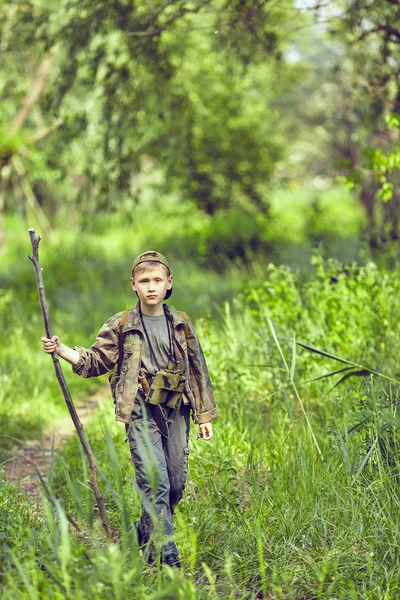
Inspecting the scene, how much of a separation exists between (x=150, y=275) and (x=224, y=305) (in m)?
6.18

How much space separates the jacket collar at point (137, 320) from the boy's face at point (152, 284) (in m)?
0.08

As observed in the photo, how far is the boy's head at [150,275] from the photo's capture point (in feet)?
12.3

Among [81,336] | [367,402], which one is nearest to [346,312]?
[367,402]

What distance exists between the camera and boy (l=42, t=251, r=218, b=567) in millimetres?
3676

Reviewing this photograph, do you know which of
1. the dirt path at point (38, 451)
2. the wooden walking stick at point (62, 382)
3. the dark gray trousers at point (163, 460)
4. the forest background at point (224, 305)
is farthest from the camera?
the dirt path at point (38, 451)

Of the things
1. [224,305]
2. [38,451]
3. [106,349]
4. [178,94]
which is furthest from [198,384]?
[178,94]

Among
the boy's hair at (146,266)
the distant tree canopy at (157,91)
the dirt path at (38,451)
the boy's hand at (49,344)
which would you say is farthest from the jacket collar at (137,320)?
the distant tree canopy at (157,91)

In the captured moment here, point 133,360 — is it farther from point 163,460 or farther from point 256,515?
point 256,515

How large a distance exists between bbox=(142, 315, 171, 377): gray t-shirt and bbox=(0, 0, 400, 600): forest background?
0.57m

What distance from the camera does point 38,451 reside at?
6.07 metres

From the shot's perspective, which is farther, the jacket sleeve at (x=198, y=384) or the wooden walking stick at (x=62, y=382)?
the jacket sleeve at (x=198, y=384)

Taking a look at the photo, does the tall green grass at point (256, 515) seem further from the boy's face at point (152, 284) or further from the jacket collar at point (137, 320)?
the boy's face at point (152, 284)

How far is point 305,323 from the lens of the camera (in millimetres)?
6211

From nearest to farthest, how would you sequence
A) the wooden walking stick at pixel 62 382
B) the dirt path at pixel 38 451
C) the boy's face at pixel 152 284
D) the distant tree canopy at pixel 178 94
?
1. the wooden walking stick at pixel 62 382
2. the boy's face at pixel 152 284
3. the dirt path at pixel 38 451
4. the distant tree canopy at pixel 178 94
